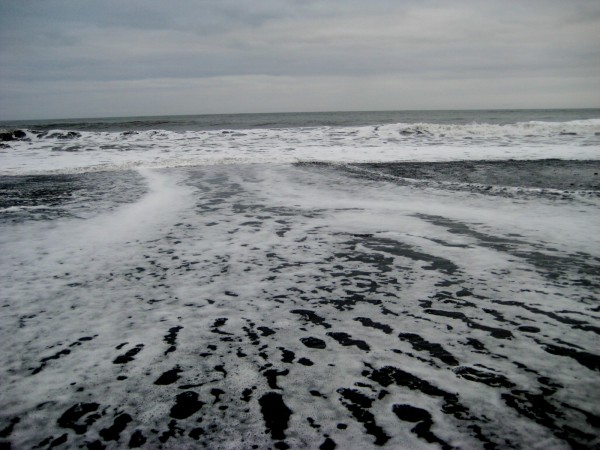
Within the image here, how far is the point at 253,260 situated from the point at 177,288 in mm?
788

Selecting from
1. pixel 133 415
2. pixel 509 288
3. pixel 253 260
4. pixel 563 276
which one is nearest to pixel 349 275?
pixel 253 260

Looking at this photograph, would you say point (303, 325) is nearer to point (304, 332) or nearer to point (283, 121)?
point (304, 332)

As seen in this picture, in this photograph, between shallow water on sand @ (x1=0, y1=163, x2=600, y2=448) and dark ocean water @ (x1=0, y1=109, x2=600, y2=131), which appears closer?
shallow water on sand @ (x1=0, y1=163, x2=600, y2=448)

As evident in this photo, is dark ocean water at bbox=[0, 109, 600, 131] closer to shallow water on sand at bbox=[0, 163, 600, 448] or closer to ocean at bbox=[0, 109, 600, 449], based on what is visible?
ocean at bbox=[0, 109, 600, 449]

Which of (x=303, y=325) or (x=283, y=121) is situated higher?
(x=283, y=121)

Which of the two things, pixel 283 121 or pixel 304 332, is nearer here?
pixel 304 332

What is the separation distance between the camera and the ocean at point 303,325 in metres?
1.60

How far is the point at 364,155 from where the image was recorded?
12.7 meters

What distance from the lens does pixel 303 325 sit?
238cm

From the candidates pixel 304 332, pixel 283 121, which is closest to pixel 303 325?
pixel 304 332

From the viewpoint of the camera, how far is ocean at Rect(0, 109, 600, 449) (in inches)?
62.8

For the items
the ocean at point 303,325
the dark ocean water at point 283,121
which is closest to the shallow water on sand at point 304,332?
the ocean at point 303,325

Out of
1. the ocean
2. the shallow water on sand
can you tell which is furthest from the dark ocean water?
the shallow water on sand

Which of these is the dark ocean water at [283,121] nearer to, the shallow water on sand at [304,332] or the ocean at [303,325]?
the ocean at [303,325]
